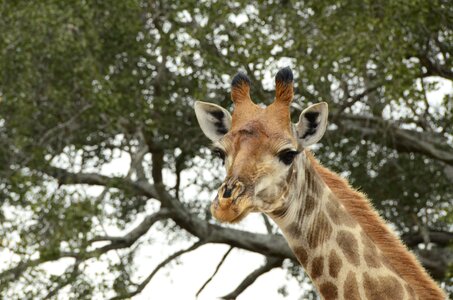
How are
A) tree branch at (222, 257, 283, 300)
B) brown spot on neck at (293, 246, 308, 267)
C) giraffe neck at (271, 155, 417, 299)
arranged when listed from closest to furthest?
giraffe neck at (271, 155, 417, 299), brown spot on neck at (293, 246, 308, 267), tree branch at (222, 257, 283, 300)

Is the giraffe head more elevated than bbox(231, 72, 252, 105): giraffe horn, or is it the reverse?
bbox(231, 72, 252, 105): giraffe horn

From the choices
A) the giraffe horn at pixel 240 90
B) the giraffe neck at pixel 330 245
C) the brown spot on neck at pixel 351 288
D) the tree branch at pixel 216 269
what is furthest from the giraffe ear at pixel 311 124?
the tree branch at pixel 216 269

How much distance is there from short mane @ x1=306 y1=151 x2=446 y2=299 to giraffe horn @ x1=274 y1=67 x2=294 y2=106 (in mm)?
507

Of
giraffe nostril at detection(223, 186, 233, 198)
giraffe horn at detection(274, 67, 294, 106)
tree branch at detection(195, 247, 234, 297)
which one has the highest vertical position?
tree branch at detection(195, 247, 234, 297)

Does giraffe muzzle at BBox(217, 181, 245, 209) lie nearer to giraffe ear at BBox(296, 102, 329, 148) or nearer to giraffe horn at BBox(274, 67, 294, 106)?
giraffe ear at BBox(296, 102, 329, 148)

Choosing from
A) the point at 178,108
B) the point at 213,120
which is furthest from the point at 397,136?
the point at 213,120

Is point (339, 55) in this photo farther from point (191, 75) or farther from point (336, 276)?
point (336, 276)

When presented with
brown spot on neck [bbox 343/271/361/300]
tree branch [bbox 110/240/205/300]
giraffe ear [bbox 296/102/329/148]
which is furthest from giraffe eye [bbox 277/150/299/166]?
tree branch [bbox 110/240/205/300]

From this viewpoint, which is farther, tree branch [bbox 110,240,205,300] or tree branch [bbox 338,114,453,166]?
tree branch [bbox 110,240,205,300]

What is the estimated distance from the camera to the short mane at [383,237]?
25.5ft

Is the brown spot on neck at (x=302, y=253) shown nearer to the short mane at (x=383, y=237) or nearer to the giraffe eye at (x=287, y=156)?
the short mane at (x=383, y=237)

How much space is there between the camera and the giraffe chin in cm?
743

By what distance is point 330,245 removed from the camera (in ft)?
26.5

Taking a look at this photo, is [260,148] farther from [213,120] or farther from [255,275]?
[255,275]
